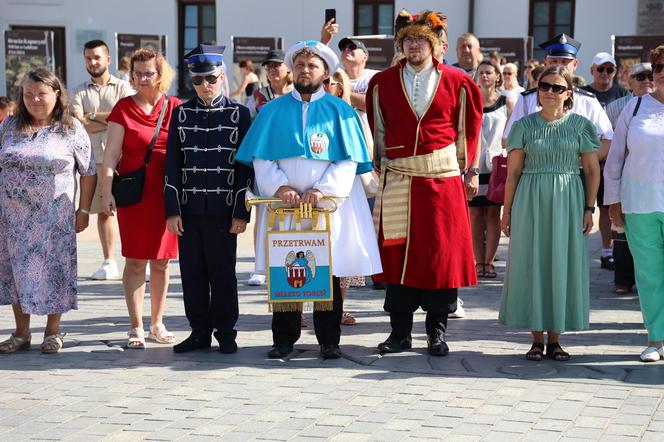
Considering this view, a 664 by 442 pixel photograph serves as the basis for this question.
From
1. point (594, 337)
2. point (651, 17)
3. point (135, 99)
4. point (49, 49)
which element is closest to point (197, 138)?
point (135, 99)

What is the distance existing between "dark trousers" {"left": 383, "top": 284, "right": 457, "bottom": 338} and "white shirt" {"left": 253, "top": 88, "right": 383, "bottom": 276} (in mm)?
348

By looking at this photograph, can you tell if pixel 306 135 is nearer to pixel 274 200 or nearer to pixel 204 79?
pixel 274 200

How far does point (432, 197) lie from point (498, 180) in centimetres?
290

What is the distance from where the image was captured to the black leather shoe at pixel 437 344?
7.17 meters

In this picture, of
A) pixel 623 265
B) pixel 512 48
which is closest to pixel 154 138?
pixel 623 265

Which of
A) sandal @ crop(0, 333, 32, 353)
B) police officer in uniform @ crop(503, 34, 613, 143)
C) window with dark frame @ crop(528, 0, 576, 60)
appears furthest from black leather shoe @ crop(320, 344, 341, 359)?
window with dark frame @ crop(528, 0, 576, 60)

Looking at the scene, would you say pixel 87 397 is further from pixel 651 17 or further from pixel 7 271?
pixel 651 17

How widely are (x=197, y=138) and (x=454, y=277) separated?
1.79 m

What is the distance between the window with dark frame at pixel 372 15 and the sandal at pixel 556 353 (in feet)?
64.5

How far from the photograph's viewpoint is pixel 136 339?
7461 millimetres

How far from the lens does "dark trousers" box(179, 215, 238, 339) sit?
7.21 meters

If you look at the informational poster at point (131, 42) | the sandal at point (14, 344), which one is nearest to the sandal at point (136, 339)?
the sandal at point (14, 344)

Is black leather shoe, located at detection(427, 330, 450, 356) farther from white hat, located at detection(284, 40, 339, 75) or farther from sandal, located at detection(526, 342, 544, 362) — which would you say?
white hat, located at detection(284, 40, 339, 75)

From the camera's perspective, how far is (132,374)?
22.0ft
